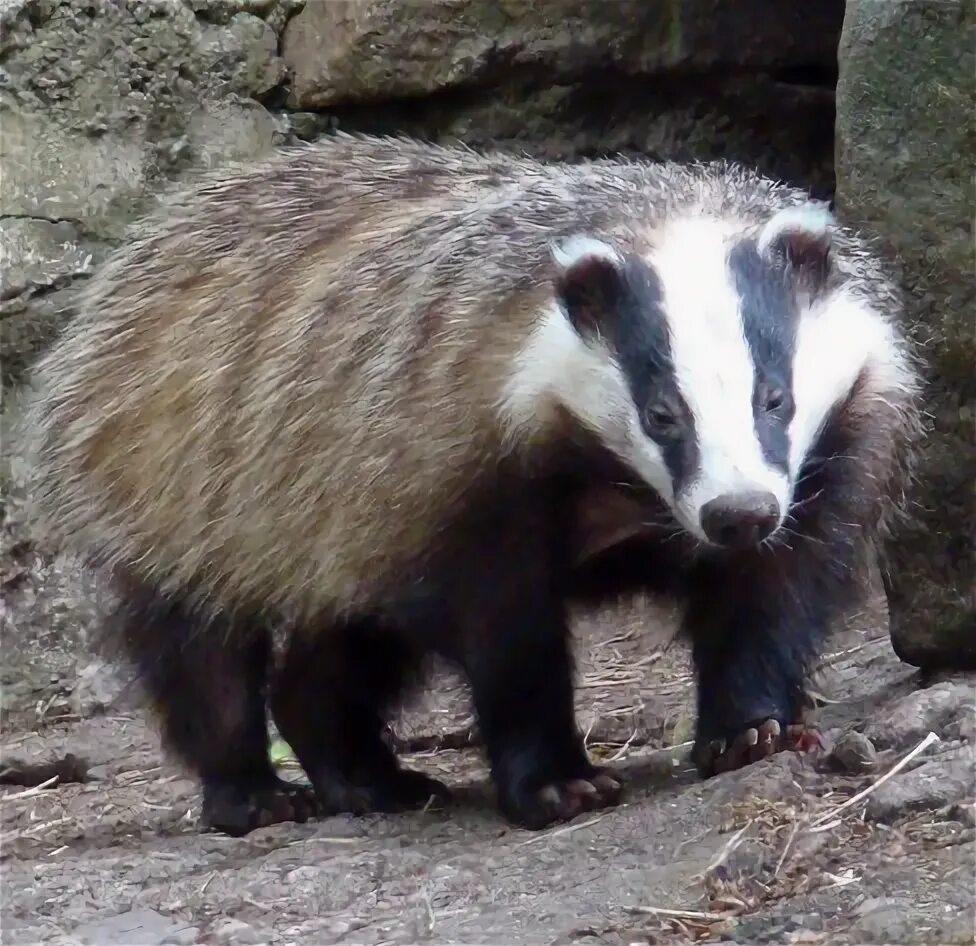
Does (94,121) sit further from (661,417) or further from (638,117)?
(661,417)

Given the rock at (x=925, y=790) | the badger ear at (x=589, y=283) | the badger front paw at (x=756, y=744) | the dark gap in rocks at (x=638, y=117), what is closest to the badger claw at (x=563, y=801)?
the badger front paw at (x=756, y=744)

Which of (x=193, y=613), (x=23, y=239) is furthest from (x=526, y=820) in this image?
(x=23, y=239)

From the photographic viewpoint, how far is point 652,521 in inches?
117

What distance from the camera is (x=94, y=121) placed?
16.1ft

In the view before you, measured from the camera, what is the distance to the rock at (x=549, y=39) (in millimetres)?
4820

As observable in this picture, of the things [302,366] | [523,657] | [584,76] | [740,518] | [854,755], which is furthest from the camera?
[584,76]

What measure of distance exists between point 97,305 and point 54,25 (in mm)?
1388

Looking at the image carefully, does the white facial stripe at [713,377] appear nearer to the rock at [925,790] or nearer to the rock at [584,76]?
the rock at [925,790]

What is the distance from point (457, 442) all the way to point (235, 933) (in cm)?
95

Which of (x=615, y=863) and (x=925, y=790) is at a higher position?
(x=925, y=790)

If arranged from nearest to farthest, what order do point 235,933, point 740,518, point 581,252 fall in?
point 740,518, point 235,933, point 581,252

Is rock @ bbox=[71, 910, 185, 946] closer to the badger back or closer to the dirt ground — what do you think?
the dirt ground

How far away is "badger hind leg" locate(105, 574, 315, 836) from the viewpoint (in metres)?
3.63

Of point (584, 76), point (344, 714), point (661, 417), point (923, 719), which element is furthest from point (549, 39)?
point (923, 719)
